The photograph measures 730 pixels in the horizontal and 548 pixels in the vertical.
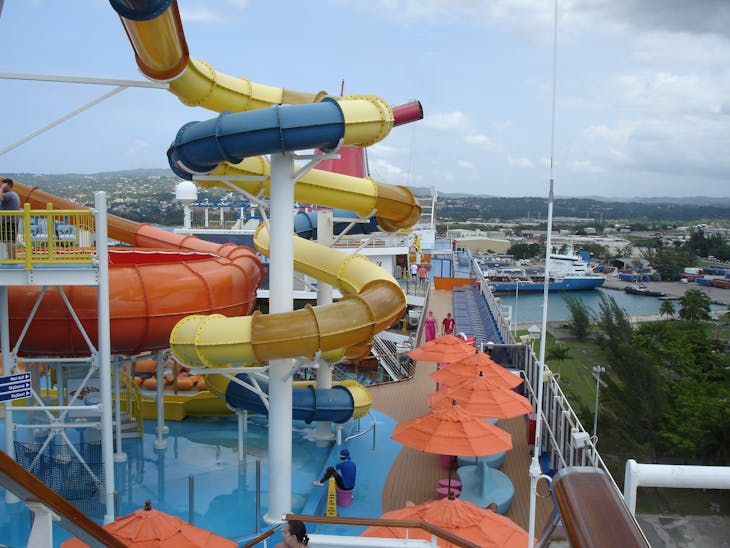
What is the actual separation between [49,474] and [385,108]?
7288 mm

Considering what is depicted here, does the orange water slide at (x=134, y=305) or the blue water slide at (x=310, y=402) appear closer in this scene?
the orange water slide at (x=134, y=305)

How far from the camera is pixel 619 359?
24.3 metres

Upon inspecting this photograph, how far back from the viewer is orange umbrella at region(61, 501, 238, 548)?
6035 mm

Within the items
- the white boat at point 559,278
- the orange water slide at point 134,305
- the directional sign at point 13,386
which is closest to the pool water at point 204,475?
the directional sign at point 13,386

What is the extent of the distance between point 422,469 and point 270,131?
6.62 metres

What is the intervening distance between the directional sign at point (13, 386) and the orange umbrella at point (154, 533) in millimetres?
2307

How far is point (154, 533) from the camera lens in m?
6.11

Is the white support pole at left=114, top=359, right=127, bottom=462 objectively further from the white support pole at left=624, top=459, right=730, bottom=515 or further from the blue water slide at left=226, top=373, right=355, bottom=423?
the white support pole at left=624, top=459, right=730, bottom=515

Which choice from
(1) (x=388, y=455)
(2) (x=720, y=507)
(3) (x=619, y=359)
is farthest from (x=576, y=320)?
(1) (x=388, y=455)

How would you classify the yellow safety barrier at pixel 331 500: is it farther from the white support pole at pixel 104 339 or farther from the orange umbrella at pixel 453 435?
the white support pole at pixel 104 339

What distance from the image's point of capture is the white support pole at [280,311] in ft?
27.8

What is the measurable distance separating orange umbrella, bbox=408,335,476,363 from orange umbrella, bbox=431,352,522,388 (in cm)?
116

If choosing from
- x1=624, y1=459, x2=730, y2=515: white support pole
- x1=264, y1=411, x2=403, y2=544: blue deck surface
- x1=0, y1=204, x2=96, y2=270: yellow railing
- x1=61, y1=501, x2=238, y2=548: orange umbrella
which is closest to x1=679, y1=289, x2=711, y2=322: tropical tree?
x1=264, y1=411, x2=403, y2=544: blue deck surface

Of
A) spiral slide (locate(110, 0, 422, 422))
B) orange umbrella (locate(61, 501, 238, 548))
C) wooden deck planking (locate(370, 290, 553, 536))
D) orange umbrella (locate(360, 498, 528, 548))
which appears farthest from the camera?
wooden deck planking (locate(370, 290, 553, 536))
